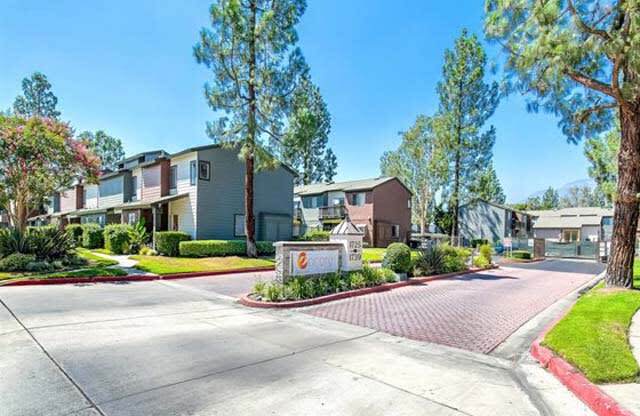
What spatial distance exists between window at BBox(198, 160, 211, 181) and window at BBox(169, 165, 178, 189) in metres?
2.83

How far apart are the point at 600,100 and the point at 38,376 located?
1681 centimetres

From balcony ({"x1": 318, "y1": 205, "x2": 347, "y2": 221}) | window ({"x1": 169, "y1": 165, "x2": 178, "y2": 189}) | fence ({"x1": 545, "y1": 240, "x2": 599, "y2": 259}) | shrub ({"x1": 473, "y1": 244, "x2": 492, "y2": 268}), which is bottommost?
fence ({"x1": 545, "y1": 240, "x2": 599, "y2": 259})

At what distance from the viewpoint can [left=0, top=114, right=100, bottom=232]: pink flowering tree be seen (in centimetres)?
1546

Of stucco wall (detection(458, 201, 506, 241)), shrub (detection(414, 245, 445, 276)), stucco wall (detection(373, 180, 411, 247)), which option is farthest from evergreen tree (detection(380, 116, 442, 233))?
shrub (detection(414, 245, 445, 276))

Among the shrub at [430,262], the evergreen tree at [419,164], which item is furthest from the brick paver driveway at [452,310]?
the evergreen tree at [419,164]

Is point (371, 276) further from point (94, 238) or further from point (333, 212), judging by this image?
point (333, 212)

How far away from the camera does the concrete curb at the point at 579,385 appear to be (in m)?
3.95

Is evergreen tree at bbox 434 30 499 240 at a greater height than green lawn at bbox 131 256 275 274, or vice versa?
evergreen tree at bbox 434 30 499 240

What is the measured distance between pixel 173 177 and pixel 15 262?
12.3 meters

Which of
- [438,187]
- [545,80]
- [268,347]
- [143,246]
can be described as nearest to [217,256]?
[143,246]

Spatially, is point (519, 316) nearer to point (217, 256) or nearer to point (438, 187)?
point (217, 256)

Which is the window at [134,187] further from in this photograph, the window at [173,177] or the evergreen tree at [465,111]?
the evergreen tree at [465,111]

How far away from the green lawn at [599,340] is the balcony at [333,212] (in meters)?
30.0

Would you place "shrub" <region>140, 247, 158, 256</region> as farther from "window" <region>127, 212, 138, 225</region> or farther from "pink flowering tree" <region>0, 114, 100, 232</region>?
"window" <region>127, 212, 138, 225</region>
